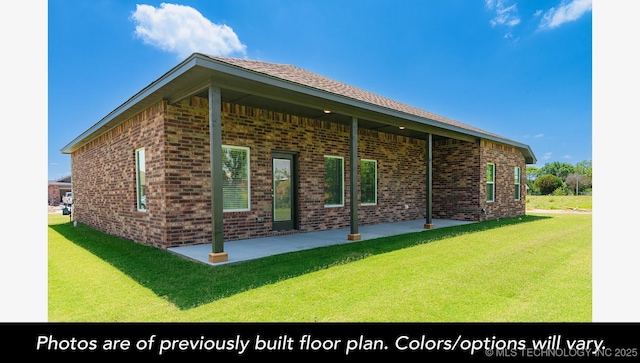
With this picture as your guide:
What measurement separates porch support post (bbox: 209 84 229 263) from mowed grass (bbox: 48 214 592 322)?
348 mm

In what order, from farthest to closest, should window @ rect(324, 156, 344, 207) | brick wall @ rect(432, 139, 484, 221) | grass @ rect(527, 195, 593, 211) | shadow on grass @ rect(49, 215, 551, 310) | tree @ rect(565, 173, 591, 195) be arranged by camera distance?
tree @ rect(565, 173, 591, 195) → grass @ rect(527, 195, 593, 211) → brick wall @ rect(432, 139, 484, 221) → window @ rect(324, 156, 344, 207) → shadow on grass @ rect(49, 215, 551, 310)

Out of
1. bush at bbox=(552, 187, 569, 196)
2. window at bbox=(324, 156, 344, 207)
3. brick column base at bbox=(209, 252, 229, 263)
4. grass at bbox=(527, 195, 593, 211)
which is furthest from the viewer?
bush at bbox=(552, 187, 569, 196)

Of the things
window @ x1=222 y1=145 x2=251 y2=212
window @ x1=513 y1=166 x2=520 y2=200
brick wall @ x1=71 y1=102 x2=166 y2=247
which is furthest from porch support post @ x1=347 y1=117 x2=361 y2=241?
window @ x1=513 y1=166 x2=520 y2=200

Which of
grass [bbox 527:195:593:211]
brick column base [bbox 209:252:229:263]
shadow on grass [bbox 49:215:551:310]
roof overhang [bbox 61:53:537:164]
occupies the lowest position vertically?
grass [bbox 527:195:593:211]

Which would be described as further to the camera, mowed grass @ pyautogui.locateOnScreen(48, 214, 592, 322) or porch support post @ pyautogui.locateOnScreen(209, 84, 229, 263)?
porch support post @ pyautogui.locateOnScreen(209, 84, 229, 263)

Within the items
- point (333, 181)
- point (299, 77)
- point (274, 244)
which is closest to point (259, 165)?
point (274, 244)

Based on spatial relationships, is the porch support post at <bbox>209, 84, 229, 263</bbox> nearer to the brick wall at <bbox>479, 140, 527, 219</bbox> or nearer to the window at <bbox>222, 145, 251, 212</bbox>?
the window at <bbox>222, 145, 251, 212</bbox>

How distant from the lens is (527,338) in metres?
2.59

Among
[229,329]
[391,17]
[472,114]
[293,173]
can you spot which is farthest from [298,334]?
[472,114]

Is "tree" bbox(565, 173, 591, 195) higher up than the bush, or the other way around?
"tree" bbox(565, 173, 591, 195)

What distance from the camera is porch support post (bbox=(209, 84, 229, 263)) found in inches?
190

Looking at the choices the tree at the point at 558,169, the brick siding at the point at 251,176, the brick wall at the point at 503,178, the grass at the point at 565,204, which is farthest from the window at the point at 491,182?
the tree at the point at 558,169

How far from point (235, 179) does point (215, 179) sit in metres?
2.24

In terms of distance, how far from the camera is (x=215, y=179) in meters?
4.82
